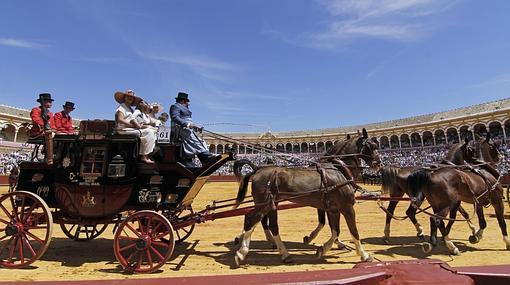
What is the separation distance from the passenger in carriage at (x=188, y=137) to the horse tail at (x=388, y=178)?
4.88 metres

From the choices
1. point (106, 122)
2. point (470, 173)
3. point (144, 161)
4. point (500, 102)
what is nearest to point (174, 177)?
point (144, 161)

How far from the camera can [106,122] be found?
17.7 feet

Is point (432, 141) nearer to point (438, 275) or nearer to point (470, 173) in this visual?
point (470, 173)

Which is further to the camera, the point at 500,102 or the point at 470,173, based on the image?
the point at 500,102

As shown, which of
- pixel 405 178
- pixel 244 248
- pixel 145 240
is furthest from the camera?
pixel 405 178

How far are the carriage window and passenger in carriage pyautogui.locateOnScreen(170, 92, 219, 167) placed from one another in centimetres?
120

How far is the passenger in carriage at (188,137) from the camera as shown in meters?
5.56

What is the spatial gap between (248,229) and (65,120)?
4.14 m

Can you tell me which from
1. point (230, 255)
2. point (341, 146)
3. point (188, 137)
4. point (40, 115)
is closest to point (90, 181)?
point (40, 115)

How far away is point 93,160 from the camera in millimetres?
5332

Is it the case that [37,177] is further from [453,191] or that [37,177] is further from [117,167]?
[453,191]

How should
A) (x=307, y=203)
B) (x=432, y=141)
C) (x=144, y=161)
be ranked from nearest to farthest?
1. (x=144, y=161)
2. (x=307, y=203)
3. (x=432, y=141)

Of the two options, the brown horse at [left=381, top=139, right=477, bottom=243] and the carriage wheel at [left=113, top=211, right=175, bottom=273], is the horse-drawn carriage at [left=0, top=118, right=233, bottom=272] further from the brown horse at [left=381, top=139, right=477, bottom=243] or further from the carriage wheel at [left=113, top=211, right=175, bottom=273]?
the brown horse at [left=381, top=139, right=477, bottom=243]

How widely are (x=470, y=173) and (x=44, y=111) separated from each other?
820 cm
